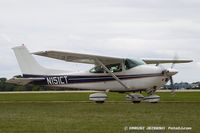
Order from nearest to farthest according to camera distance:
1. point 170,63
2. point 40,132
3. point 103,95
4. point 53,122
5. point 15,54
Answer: point 40,132 < point 53,122 < point 103,95 < point 15,54 < point 170,63

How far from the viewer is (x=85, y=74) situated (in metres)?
32.1

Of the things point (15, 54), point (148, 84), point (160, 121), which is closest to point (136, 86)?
point (148, 84)

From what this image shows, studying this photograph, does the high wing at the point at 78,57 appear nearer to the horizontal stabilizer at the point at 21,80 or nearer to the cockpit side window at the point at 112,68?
the cockpit side window at the point at 112,68

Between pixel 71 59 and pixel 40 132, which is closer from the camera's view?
pixel 40 132

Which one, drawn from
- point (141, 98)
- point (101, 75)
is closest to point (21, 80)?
point (101, 75)

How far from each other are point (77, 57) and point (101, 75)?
1.88 meters

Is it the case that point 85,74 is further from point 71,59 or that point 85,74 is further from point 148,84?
point 148,84

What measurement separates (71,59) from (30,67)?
3.56 metres

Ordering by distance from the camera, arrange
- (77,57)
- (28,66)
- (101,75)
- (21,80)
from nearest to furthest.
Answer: (77,57), (101,75), (21,80), (28,66)

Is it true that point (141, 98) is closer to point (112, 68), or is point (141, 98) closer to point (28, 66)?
point (112, 68)

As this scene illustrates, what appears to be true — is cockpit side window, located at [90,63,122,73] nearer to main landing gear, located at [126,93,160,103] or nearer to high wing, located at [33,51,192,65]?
high wing, located at [33,51,192,65]

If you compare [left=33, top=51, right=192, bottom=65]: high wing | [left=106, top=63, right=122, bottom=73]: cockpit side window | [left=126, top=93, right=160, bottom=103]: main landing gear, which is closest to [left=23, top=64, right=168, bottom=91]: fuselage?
[left=106, top=63, right=122, bottom=73]: cockpit side window

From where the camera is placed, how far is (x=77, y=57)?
3061cm

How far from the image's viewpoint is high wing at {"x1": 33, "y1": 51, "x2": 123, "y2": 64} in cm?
2940
